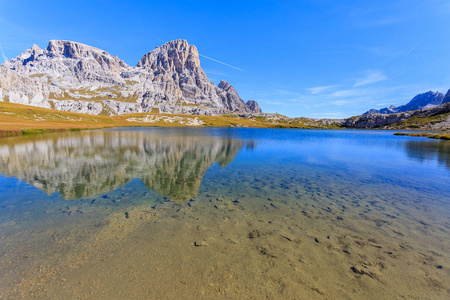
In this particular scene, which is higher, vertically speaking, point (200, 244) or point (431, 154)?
point (431, 154)

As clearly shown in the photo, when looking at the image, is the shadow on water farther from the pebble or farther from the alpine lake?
the pebble

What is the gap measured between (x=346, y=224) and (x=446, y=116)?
275515 mm

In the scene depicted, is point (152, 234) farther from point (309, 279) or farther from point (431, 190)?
point (431, 190)

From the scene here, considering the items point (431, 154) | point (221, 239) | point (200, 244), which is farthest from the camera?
point (431, 154)

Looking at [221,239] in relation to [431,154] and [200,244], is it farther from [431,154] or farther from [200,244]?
[431,154]

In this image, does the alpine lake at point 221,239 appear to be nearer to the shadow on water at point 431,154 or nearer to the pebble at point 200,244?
the pebble at point 200,244

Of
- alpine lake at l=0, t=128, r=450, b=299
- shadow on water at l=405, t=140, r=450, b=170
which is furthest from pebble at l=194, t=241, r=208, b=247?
shadow on water at l=405, t=140, r=450, b=170

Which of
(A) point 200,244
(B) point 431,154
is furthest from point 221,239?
(B) point 431,154

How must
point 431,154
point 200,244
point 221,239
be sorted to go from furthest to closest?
point 431,154, point 221,239, point 200,244

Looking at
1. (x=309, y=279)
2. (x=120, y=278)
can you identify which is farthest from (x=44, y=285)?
(x=309, y=279)

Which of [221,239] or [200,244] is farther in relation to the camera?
[221,239]

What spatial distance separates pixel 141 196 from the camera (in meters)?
16.1

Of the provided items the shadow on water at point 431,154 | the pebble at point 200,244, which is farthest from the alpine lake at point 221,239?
the shadow on water at point 431,154

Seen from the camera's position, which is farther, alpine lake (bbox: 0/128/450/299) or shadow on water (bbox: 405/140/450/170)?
shadow on water (bbox: 405/140/450/170)
